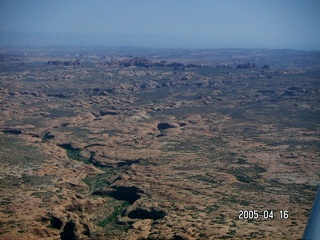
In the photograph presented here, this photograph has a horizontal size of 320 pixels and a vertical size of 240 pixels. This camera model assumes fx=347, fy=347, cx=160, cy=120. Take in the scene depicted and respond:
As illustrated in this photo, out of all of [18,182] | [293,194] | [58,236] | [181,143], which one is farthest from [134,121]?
[58,236]

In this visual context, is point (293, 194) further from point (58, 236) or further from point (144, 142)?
point (144, 142)
